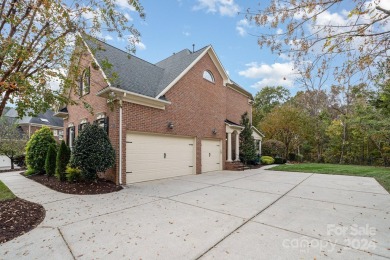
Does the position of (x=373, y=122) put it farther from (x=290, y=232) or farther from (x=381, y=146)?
(x=290, y=232)

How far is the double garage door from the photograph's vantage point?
8.62 m

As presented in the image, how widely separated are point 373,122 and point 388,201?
1293 centimetres

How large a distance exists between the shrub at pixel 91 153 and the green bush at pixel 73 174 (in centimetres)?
25

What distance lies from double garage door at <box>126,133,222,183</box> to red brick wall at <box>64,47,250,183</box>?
0.31 meters

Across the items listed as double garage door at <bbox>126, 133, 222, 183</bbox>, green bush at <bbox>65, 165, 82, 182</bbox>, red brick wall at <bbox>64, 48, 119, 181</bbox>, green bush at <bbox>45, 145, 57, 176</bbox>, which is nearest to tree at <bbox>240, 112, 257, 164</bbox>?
double garage door at <bbox>126, 133, 222, 183</bbox>

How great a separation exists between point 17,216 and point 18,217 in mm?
87

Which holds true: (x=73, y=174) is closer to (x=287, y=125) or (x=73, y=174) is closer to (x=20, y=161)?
(x=20, y=161)

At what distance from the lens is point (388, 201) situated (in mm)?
5996

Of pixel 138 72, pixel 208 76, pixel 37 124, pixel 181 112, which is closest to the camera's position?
pixel 138 72

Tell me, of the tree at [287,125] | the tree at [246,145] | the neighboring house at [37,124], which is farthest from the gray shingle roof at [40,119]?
the tree at [287,125]

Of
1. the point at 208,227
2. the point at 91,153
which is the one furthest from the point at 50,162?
the point at 208,227

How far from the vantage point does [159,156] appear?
31.7 feet

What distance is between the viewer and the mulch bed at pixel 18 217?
12.8 feet

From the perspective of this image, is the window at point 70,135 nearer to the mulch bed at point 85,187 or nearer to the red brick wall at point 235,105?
the mulch bed at point 85,187
